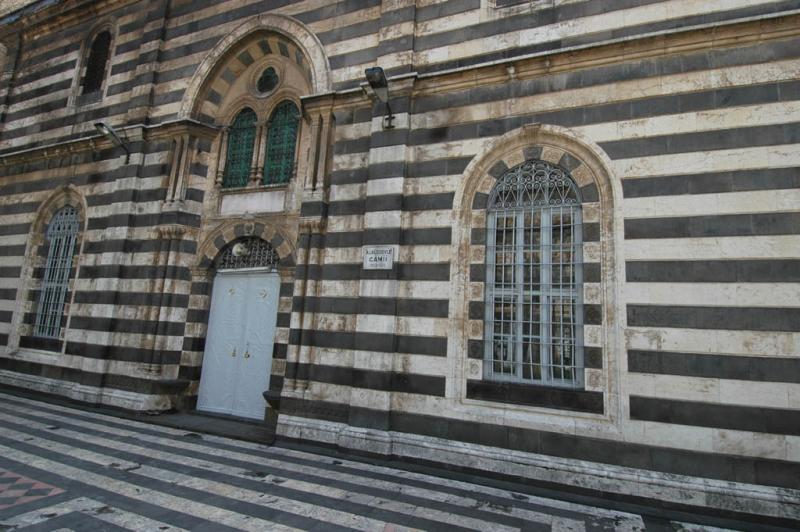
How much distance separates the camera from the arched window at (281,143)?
8.84m

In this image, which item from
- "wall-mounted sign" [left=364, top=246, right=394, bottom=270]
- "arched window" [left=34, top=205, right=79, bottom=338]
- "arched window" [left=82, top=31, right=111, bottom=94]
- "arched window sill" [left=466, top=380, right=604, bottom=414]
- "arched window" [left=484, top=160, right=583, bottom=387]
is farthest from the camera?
"arched window" [left=82, top=31, right=111, bottom=94]

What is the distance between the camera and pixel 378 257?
6781 mm

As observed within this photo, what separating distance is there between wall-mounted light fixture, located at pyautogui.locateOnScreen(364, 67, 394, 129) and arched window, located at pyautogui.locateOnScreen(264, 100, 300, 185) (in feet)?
8.33

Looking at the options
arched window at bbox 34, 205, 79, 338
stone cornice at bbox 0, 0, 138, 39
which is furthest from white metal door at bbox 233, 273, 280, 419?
stone cornice at bbox 0, 0, 138, 39

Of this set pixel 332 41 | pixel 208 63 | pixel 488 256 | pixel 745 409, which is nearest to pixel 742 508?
pixel 745 409

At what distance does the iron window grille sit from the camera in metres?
8.59

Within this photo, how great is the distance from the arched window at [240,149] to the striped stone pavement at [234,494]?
5257 mm

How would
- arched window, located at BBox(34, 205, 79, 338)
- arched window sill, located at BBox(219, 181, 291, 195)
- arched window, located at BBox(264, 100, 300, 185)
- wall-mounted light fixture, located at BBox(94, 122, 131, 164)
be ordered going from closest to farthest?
arched window sill, located at BBox(219, 181, 291, 195), arched window, located at BBox(264, 100, 300, 185), wall-mounted light fixture, located at BBox(94, 122, 131, 164), arched window, located at BBox(34, 205, 79, 338)

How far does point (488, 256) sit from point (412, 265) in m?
1.15

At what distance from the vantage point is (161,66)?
32.3 feet

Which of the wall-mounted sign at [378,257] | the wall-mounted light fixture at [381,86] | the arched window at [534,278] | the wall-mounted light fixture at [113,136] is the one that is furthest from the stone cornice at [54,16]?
the arched window at [534,278]

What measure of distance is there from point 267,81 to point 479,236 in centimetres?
611

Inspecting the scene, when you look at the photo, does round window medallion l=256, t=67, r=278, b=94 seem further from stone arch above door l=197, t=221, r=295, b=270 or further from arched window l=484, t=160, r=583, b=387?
arched window l=484, t=160, r=583, b=387

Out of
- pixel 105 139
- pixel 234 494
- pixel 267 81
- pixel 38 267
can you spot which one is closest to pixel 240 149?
pixel 267 81
